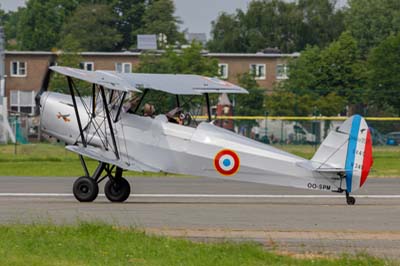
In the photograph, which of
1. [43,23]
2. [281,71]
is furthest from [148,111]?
[43,23]

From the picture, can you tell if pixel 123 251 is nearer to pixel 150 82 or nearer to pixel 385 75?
pixel 150 82

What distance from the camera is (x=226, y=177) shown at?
20.6 meters

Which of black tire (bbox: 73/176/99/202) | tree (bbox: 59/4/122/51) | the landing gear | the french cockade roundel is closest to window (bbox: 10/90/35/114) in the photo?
tree (bbox: 59/4/122/51)

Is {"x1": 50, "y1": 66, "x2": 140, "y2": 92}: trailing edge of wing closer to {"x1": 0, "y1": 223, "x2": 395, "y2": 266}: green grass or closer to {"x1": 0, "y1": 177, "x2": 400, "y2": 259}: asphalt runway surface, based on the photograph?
{"x1": 0, "y1": 177, "x2": 400, "y2": 259}: asphalt runway surface

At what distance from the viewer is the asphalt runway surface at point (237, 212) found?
15.6m

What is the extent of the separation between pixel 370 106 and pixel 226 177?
30.7m

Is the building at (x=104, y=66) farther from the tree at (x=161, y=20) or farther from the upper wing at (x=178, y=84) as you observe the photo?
the upper wing at (x=178, y=84)

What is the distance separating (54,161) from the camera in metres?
37.5

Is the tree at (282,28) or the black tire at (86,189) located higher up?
the tree at (282,28)

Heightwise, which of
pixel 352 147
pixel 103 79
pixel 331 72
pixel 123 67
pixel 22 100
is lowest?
pixel 22 100

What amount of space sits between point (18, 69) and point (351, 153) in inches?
2652

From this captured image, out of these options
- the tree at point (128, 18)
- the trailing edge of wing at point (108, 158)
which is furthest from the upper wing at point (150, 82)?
the tree at point (128, 18)

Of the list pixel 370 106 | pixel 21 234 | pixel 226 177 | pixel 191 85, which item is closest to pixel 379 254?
pixel 21 234

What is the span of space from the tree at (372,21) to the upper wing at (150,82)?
88.0 meters
